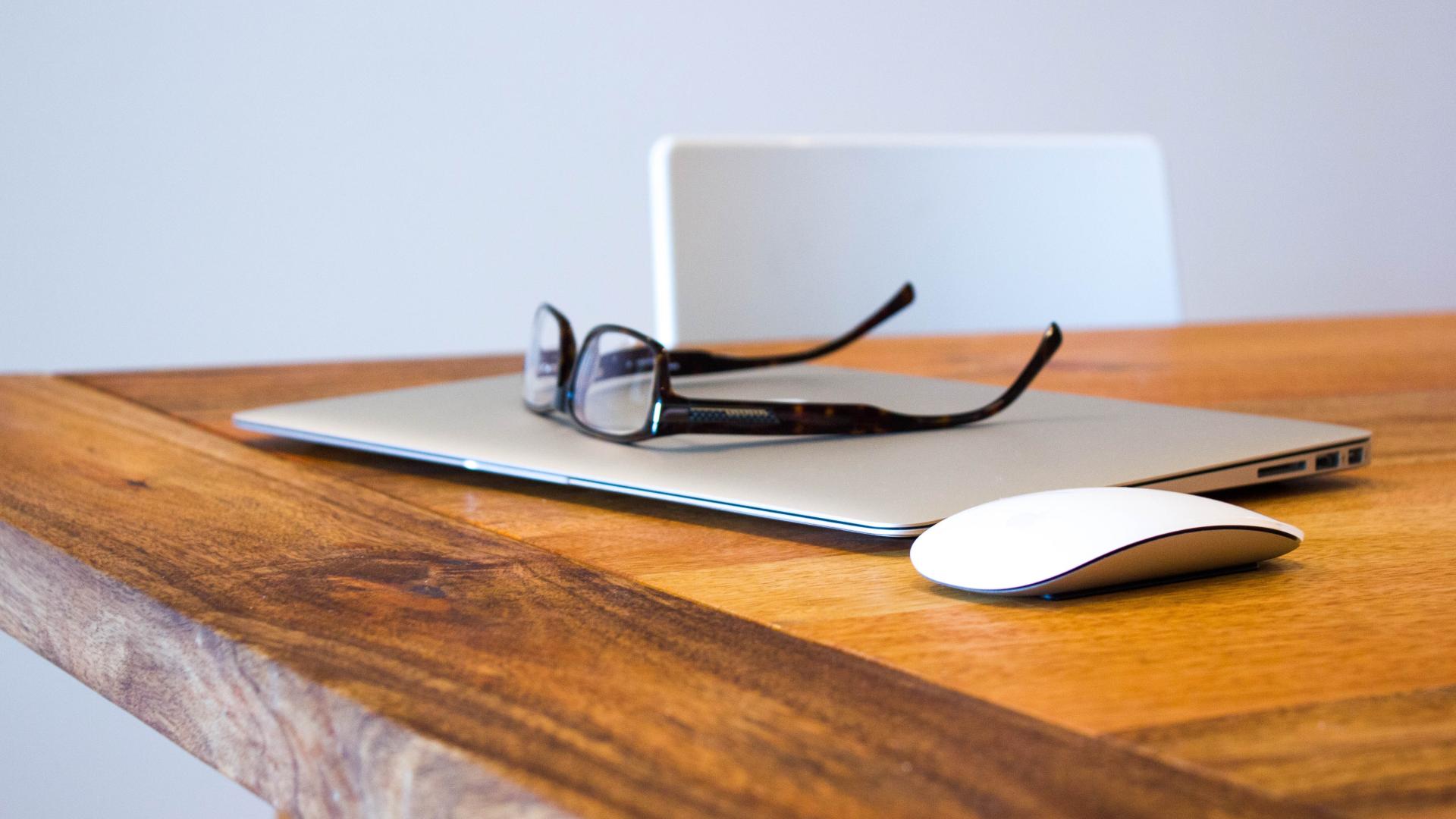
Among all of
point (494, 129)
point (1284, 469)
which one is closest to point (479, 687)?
point (1284, 469)

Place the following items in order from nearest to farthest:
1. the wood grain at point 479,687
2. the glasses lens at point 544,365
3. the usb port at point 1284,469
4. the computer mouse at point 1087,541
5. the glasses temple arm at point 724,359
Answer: the wood grain at point 479,687 < the computer mouse at point 1087,541 < the usb port at point 1284,469 < the glasses lens at point 544,365 < the glasses temple arm at point 724,359

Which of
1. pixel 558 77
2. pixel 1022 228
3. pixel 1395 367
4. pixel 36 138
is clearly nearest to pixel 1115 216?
pixel 1022 228

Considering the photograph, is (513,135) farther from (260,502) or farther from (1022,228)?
(260,502)

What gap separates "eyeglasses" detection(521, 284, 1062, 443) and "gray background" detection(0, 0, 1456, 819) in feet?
8.53

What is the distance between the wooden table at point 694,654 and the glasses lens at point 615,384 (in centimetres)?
3

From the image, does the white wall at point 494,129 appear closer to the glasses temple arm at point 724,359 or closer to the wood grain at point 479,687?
the glasses temple arm at point 724,359

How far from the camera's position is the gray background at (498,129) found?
9.38ft

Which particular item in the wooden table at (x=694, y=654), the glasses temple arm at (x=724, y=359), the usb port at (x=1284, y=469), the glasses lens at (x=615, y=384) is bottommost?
the usb port at (x=1284, y=469)

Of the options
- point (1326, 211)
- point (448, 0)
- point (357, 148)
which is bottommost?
point (1326, 211)

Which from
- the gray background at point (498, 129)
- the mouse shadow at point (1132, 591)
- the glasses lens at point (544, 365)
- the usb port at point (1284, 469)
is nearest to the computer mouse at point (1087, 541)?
the mouse shadow at point (1132, 591)

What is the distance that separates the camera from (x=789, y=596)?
0.34 metres

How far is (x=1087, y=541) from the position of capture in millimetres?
322

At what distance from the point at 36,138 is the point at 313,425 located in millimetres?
2628

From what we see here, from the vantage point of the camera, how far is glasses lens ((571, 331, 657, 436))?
19.1 inches
